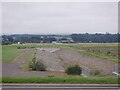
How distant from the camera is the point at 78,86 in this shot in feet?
36.0

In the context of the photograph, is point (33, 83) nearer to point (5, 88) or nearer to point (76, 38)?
point (5, 88)

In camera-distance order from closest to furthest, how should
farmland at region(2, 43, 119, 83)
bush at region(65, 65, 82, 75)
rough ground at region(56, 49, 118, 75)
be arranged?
1. bush at region(65, 65, 82, 75)
2. farmland at region(2, 43, 119, 83)
3. rough ground at region(56, 49, 118, 75)

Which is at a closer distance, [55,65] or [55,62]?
[55,65]

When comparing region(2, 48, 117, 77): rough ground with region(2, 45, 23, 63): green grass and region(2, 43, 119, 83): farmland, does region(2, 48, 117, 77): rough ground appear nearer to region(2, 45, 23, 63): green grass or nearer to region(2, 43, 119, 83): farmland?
region(2, 43, 119, 83): farmland

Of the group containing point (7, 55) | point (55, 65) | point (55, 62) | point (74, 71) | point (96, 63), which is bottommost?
point (96, 63)

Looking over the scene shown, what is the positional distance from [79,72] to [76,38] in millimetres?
15538

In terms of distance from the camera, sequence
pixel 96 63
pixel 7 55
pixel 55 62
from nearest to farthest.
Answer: pixel 55 62 → pixel 96 63 → pixel 7 55

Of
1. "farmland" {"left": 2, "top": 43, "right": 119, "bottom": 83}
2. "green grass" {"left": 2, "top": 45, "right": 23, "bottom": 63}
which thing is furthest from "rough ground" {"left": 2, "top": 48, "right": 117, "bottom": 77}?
"green grass" {"left": 2, "top": 45, "right": 23, "bottom": 63}

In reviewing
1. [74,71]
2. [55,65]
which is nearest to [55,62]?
[55,65]

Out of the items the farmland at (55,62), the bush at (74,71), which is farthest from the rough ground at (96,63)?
the bush at (74,71)

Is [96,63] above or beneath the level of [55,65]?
beneath

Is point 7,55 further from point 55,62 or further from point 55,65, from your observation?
point 55,65

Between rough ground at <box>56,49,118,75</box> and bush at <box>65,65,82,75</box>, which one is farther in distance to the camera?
rough ground at <box>56,49,118,75</box>

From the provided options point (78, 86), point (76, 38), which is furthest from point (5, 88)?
point (76, 38)
